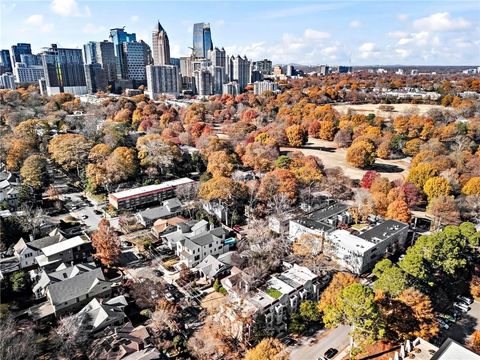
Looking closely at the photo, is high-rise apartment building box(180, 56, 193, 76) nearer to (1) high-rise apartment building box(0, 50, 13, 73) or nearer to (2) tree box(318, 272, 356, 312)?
→ (1) high-rise apartment building box(0, 50, 13, 73)

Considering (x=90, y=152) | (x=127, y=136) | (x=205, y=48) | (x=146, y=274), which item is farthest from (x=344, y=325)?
(x=205, y=48)

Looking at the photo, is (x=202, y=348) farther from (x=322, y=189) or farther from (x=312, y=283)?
(x=322, y=189)

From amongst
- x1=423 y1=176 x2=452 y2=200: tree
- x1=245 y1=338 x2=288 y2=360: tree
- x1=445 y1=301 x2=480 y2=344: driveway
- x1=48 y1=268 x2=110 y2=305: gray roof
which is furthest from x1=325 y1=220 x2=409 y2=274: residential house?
x1=48 y1=268 x2=110 y2=305: gray roof

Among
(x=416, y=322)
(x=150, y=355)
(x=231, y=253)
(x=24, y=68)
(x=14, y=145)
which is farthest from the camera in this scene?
(x=24, y=68)

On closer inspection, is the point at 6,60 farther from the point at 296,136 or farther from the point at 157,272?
the point at 157,272

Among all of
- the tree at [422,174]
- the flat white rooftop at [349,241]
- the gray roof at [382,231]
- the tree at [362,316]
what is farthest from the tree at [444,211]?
the tree at [362,316]

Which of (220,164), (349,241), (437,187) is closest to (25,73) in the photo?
(220,164)

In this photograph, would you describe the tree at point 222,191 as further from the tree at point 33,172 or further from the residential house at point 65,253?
the tree at point 33,172
